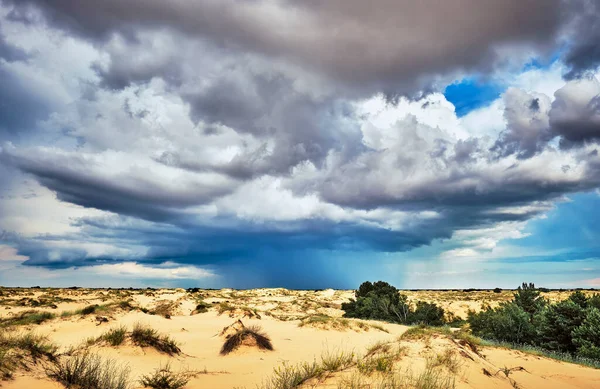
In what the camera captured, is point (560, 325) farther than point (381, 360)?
Yes

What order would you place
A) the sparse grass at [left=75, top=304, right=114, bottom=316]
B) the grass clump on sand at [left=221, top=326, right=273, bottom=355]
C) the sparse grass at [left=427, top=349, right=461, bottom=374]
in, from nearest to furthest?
the sparse grass at [left=427, top=349, right=461, bottom=374]
the grass clump on sand at [left=221, top=326, right=273, bottom=355]
the sparse grass at [left=75, top=304, right=114, bottom=316]

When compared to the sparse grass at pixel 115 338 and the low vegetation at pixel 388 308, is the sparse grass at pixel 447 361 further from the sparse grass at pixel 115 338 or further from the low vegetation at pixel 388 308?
the low vegetation at pixel 388 308

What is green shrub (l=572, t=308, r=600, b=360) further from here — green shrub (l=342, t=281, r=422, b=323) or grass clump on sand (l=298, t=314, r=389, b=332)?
green shrub (l=342, t=281, r=422, b=323)

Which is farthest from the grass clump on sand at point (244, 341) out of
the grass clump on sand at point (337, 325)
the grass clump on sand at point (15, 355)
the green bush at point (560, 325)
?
the green bush at point (560, 325)

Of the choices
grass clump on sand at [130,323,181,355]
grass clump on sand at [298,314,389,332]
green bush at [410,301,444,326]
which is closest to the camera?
grass clump on sand at [130,323,181,355]

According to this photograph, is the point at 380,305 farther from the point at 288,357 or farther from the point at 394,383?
the point at 394,383

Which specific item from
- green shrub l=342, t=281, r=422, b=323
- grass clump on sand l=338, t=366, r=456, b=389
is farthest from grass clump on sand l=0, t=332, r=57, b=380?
green shrub l=342, t=281, r=422, b=323

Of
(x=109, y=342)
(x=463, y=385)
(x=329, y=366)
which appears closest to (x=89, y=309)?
(x=109, y=342)

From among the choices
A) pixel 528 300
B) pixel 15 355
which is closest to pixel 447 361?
pixel 15 355

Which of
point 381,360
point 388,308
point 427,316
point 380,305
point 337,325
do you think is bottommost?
point 337,325

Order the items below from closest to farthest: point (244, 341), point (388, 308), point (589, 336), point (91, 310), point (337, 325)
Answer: point (244, 341), point (589, 336), point (337, 325), point (91, 310), point (388, 308)

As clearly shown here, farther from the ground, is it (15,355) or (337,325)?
(15,355)

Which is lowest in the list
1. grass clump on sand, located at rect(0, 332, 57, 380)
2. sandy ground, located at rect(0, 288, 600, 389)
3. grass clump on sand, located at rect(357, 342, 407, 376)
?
sandy ground, located at rect(0, 288, 600, 389)

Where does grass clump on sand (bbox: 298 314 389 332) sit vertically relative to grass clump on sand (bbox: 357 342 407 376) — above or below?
below
